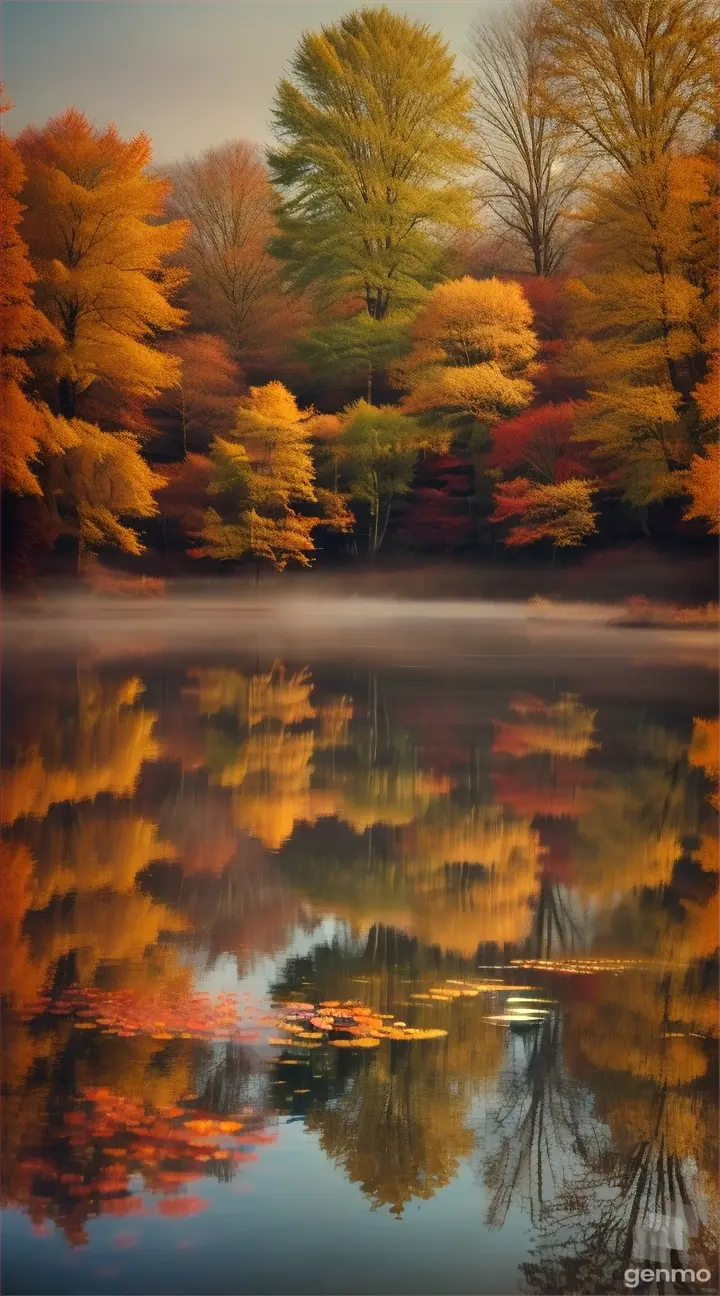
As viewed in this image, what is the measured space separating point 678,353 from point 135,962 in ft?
65.9

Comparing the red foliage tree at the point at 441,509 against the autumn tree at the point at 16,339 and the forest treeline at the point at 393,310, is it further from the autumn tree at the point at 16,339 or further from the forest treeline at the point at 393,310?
the autumn tree at the point at 16,339

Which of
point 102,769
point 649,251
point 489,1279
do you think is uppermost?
point 649,251

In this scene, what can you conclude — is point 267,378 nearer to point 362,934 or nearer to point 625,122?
point 625,122

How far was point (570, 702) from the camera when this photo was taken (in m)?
12.4

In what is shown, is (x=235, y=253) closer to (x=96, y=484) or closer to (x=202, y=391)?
(x=202, y=391)

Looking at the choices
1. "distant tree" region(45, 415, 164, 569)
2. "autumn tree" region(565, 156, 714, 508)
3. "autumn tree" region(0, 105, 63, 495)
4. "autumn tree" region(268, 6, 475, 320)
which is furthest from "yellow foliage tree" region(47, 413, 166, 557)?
"autumn tree" region(565, 156, 714, 508)

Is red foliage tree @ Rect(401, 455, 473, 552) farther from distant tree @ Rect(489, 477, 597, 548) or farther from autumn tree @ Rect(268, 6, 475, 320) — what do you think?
autumn tree @ Rect(268, 6, 475, 320)

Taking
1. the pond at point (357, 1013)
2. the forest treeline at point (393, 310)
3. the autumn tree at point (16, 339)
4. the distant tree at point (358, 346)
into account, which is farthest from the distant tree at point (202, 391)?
the pond at point (357, 1013)

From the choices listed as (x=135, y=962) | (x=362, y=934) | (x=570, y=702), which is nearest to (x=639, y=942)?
(x=362, y=934)

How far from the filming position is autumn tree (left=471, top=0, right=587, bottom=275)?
28953 millimetres

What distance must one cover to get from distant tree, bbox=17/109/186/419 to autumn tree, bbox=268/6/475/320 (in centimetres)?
440

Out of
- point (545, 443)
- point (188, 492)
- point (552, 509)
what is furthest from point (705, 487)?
point (188, 492)

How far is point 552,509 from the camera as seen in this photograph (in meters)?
25.9

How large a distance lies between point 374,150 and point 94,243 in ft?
21.8
